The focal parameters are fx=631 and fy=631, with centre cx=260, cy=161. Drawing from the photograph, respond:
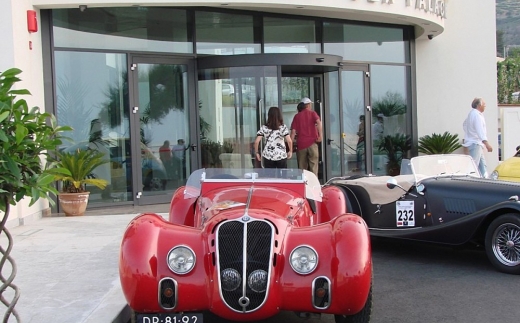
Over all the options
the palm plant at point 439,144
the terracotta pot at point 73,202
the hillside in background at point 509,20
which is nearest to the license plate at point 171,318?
the terracotta pot at point 73,202

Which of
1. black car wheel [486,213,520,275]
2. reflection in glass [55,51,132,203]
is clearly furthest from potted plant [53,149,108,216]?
black car wheel [486,213,520,275]

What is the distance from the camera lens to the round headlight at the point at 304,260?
4.25 metres

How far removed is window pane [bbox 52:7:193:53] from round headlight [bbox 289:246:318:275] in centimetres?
794

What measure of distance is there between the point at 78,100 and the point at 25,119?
24.2 ft

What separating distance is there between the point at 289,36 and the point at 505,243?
8111mm

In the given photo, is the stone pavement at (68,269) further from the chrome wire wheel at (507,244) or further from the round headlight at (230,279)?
the chrome wire wheel at (507,244)

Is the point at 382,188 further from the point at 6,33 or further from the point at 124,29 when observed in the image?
the point at 124,29

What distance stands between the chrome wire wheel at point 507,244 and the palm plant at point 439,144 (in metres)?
9.03

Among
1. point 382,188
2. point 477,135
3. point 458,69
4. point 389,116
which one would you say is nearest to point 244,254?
point 382,188

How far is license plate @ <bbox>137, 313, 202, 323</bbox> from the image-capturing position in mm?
4238

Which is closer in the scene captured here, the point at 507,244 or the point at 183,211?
the point at 183,211

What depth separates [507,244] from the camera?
21.3 ft

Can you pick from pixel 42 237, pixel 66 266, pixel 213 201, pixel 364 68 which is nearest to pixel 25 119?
Answer: pixel 213 201

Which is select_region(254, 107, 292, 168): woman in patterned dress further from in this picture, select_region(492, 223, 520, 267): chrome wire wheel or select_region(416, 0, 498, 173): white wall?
select_region(416, 0, 498, 173): white wall
